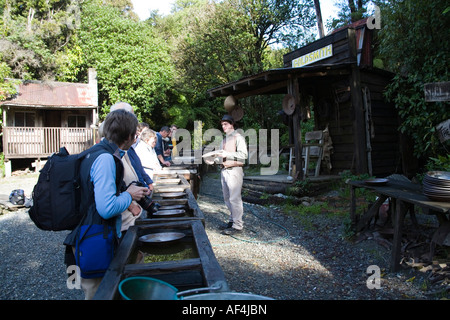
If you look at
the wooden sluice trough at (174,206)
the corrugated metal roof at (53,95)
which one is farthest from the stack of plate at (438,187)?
the corrugated metal roof at (53,95)

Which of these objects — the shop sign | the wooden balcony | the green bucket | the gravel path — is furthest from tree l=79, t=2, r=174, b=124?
the green bucket

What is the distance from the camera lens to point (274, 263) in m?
4.51

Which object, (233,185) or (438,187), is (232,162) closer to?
(233,185)

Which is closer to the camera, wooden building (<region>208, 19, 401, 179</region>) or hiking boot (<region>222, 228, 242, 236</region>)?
hiking boot (<region>222, 228, 242, 236</region>)

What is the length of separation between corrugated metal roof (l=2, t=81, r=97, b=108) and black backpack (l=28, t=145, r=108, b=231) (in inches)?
661

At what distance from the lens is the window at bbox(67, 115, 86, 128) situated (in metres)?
19.2

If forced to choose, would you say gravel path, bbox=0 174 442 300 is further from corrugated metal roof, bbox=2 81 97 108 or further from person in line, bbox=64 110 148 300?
corrugated metal roof, bbox=2 81 97 108

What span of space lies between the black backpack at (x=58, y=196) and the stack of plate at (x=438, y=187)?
11.1 ft

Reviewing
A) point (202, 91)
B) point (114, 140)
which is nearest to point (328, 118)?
point (114, 140)

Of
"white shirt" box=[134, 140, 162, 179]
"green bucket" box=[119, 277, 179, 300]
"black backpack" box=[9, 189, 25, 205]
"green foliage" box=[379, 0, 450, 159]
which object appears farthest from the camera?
"black backpack" box=[9, 189, 25, 205]

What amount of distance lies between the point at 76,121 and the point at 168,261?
19.7 meters

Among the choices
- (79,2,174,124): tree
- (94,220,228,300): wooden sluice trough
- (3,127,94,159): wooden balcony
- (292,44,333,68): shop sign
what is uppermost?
(79,2,174,124): tree

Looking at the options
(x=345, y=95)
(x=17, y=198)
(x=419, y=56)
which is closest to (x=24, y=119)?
(x=17, y=198)

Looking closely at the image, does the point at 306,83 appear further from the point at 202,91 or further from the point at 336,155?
the point at 202,91
